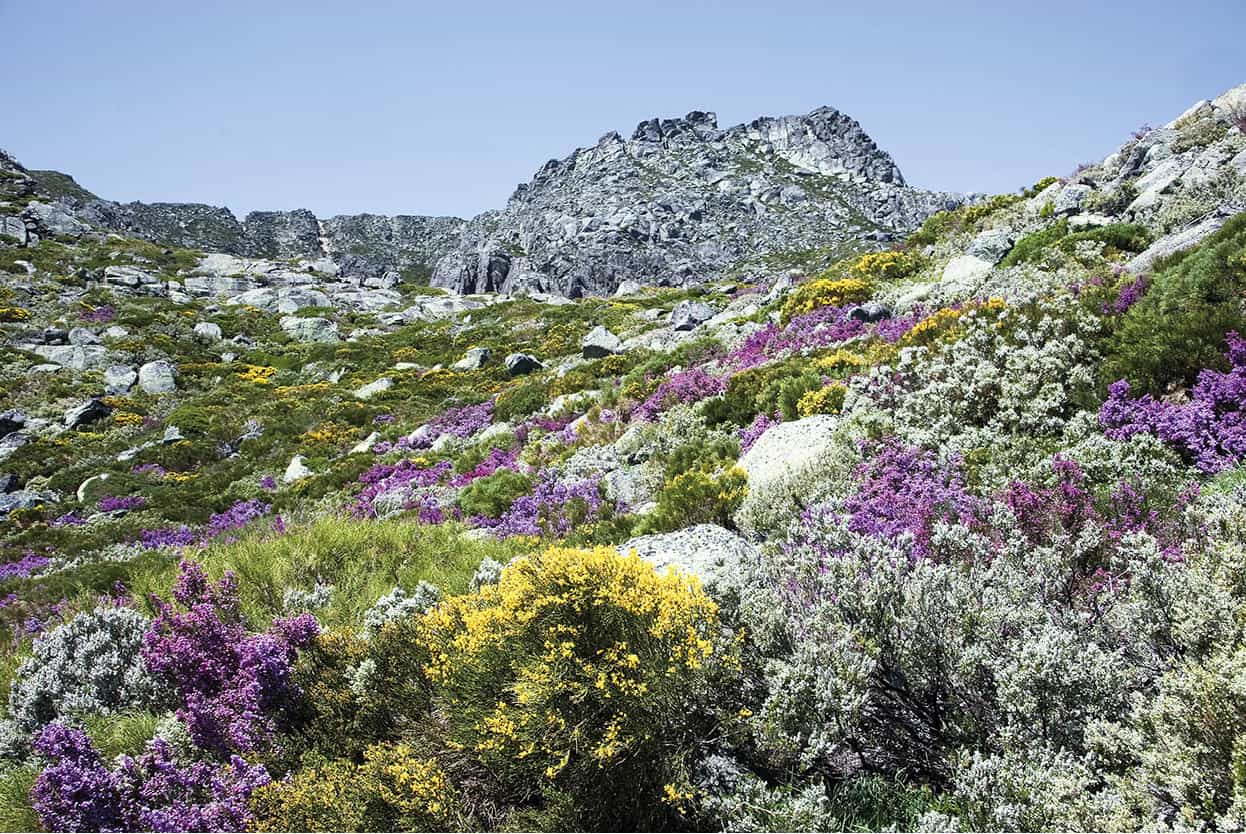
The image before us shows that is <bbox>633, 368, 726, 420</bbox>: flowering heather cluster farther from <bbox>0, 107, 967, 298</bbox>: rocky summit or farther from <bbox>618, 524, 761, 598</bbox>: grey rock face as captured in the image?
<bbox>0, 107, 967, 298</bbox>: rocky summit

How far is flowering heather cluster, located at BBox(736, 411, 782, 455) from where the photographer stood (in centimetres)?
1116

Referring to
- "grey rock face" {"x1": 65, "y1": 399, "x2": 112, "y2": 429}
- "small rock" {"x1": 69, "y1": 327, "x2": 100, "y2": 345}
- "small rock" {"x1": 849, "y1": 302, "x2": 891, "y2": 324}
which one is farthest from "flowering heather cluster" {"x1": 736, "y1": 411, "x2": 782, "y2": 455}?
"small rock" {"x1": 69, "y1": 327, "x2": 100, "y2": 345}

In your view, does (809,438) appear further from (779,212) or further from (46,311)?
(779,212)

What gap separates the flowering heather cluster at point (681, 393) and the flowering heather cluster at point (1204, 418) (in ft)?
26.9

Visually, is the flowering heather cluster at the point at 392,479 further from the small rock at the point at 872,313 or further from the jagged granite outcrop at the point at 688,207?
the jagged granite outcrop at the point at 688,207

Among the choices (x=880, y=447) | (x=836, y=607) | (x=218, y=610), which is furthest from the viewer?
(x=880, y=447)

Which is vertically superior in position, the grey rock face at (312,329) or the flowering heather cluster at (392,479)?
the grey rock face at (312,329)

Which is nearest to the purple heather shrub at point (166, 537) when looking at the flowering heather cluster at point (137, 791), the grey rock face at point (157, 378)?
the flowering heather cluster at point (137, 791)

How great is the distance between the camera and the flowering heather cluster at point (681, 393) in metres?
14.9

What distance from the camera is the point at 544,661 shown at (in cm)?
398

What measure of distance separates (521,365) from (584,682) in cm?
2712

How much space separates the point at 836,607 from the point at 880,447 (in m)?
4.52

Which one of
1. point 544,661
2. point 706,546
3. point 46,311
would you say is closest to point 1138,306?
point 706,546

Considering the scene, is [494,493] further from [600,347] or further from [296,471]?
[600,347]
